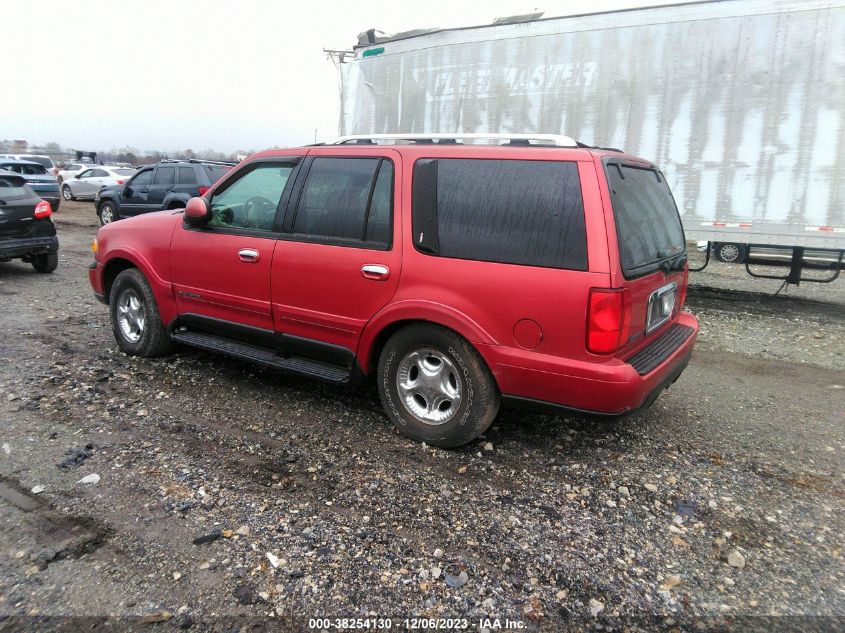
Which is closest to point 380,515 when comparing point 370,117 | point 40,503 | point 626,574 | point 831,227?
point 626,574

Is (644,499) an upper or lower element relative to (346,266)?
lower

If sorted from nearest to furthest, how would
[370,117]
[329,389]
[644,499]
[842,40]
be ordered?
[644,499], [329,389], [842,40], [370,117]

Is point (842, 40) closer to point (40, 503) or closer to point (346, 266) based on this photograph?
point (346, 266)

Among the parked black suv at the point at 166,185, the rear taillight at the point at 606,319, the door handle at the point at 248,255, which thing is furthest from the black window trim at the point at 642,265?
the parked black suv at the point at 166,185

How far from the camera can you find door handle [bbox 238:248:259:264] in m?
4.06

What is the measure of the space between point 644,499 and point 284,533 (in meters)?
1.92

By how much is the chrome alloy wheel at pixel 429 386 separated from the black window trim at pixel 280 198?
4.47 feet

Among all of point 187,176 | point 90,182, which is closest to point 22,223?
point 187,176

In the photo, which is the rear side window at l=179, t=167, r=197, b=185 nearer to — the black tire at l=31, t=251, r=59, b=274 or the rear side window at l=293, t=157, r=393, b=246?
the black tire at l=31, t=251, r=59, b=274

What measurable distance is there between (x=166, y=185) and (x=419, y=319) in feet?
36.5

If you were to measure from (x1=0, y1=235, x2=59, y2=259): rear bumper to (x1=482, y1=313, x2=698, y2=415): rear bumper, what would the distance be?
8.23m

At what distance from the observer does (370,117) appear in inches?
420

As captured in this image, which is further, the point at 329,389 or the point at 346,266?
the point at 329,389

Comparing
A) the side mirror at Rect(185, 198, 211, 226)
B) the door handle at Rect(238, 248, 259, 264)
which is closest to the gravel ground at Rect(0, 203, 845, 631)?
the door handle at Rect(238, 248, 259, 264)
